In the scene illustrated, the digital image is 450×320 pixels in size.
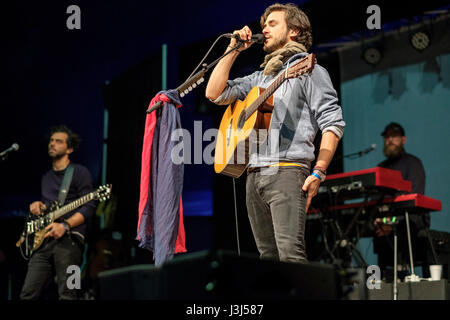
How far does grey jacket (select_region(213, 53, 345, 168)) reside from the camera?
275 cm

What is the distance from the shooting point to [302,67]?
9.03 feet

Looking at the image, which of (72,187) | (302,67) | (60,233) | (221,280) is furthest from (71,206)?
(221,280)

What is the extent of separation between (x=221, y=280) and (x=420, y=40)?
255 inches

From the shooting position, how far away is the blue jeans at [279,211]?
2.54 m

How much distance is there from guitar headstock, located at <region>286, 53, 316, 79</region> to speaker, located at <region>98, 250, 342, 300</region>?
124 cm

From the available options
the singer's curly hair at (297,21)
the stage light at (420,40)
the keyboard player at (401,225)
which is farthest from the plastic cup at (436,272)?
the stage light at (420,40)

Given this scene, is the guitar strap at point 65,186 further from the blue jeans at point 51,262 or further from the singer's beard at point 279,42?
the singer's beard at point 279,42

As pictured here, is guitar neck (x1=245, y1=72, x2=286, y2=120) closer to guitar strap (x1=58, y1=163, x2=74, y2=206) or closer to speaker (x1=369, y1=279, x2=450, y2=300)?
speaker (x1=369, y1=279, x2=450, y2=300)

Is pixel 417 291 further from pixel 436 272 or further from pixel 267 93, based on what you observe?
pixel 267 93

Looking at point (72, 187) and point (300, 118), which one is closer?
point (300, 118)

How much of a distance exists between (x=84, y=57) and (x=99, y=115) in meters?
1.03

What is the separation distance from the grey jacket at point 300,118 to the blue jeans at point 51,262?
3.13m

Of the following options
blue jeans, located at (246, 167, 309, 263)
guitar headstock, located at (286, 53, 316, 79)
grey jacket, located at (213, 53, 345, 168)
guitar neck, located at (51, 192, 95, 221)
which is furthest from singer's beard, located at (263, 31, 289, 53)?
guitar neck, located at (51, 192, 95, 221)
